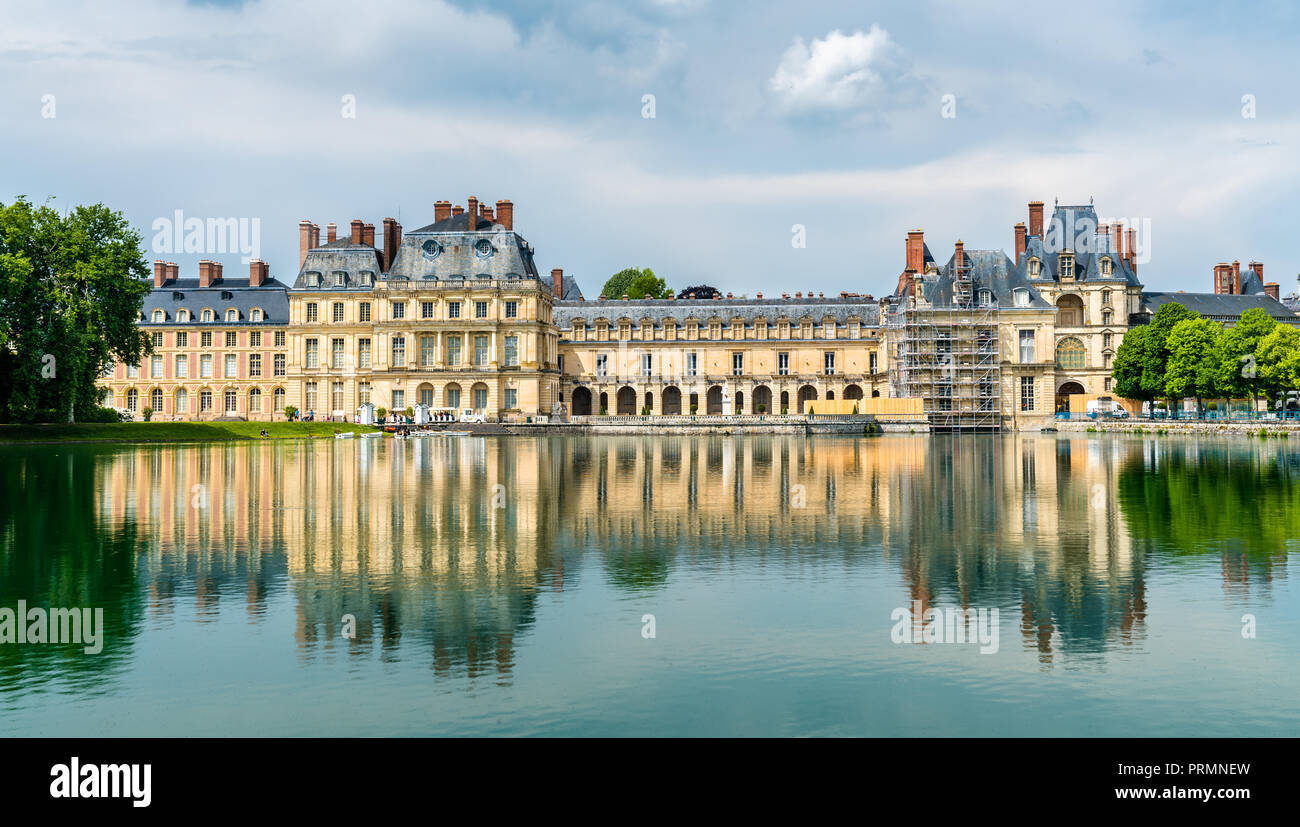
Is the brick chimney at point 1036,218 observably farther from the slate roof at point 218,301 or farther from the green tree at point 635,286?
the slate roof at point 218,301

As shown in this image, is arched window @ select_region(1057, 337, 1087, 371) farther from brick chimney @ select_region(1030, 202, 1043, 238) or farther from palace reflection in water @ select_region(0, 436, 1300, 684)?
palace reflection in water @ select_region(0, 436, 1300, 684)

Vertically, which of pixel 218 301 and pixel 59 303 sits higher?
pixel 218 301

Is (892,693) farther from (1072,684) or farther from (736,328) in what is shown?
(736,328)

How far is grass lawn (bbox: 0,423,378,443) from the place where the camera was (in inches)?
1978

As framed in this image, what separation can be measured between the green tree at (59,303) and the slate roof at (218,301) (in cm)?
3835

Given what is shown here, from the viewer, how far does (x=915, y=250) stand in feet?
301

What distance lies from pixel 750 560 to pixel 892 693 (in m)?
6.45

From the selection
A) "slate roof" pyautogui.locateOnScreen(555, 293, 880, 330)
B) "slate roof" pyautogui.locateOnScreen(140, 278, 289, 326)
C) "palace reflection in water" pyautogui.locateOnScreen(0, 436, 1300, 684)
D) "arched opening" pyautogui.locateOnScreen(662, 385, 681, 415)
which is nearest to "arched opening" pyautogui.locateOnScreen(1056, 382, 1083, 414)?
"slate roof" pyautogui.locateOnScreen(555, 293, 880, 330)

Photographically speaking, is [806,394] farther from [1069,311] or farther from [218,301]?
[218,301]

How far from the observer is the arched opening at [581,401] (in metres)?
96.1

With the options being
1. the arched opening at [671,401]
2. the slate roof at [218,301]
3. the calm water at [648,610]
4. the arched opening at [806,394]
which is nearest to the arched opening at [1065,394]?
the arched opening at [806,394]

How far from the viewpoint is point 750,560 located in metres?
15.3

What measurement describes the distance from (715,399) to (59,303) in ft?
180

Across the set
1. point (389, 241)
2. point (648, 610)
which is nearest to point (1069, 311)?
point (389, 241)
